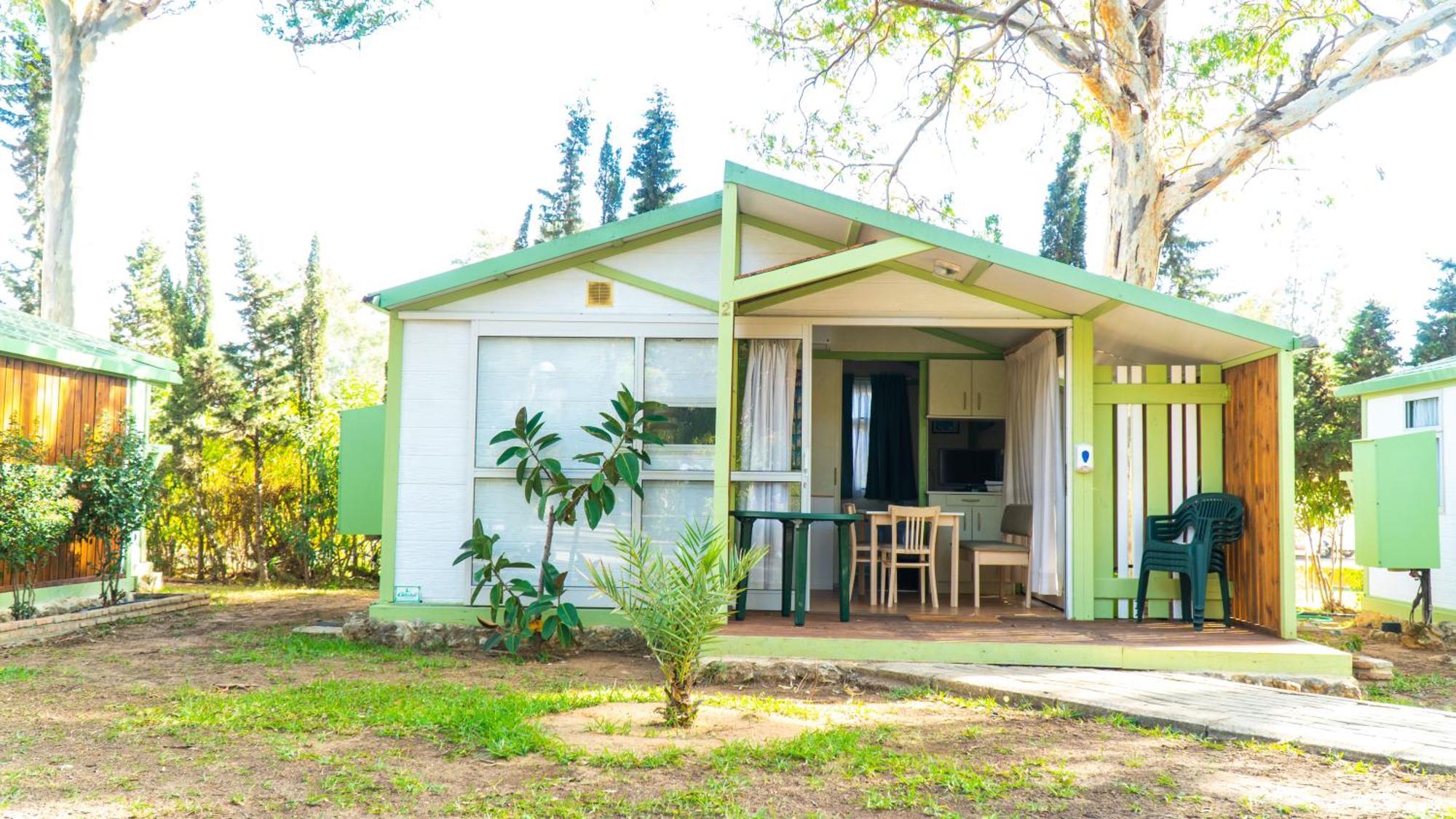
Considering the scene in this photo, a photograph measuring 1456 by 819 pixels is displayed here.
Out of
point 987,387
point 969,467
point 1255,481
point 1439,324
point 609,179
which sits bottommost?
point 1255,481

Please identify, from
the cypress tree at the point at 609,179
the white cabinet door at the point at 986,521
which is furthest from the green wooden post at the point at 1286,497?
the cypress tree at the point at 609,179

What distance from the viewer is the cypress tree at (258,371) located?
39.5 ft

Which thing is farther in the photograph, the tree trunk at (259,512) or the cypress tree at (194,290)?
the cypress tree at (194,290)

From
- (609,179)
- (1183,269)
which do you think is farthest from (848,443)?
(1183,269)

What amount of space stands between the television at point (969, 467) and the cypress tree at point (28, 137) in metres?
14.2

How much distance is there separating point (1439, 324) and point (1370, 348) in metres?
3.60

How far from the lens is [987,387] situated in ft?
31.2

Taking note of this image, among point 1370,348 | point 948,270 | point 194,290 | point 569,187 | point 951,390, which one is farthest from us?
point 569,187

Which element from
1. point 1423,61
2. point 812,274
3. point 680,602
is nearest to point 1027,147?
point 1423,61

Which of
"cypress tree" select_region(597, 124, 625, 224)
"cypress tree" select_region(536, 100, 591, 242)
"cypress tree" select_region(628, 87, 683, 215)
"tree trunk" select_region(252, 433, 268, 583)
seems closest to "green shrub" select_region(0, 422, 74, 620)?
"tree trunk" select_region(252, 433, 268, 583)

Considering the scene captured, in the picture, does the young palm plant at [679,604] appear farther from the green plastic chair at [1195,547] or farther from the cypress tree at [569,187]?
the cypress tree at [569,187]

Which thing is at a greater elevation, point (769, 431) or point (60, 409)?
point (60, 409)

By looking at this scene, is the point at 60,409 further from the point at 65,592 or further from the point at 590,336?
the point at 590,336

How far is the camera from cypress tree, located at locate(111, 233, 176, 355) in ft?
59.5
